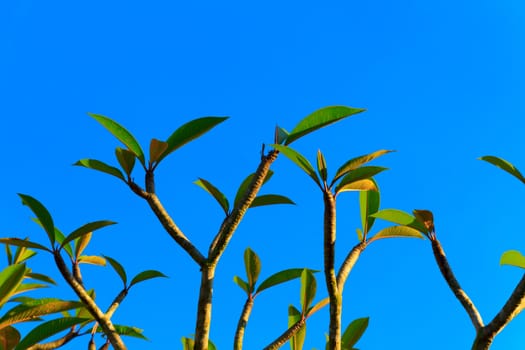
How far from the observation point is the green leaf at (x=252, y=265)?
2146mm

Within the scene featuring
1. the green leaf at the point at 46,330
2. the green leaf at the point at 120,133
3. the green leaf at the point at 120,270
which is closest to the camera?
the green leaf at the point at 120,133

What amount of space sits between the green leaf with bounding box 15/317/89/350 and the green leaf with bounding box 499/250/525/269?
1.28m

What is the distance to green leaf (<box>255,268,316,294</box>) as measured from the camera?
2.12 metres

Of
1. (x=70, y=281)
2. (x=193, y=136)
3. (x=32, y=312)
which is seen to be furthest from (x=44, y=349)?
(x=193, y=136)

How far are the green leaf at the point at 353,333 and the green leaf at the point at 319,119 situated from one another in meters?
0.81

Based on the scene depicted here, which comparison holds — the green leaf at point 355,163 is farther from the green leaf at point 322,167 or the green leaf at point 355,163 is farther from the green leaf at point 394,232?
the green leaf at point 394,232

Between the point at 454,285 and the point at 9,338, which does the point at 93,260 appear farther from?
the point at 454,285

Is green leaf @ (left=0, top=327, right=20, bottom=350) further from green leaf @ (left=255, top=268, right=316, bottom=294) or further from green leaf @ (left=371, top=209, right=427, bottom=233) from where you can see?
green leaf @ (left=371, top=209, right=427, bottom=233)

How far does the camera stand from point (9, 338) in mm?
1959

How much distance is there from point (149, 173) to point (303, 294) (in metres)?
0.69

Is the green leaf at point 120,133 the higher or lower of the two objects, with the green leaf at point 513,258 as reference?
higher

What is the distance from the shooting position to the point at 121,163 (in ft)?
5.77

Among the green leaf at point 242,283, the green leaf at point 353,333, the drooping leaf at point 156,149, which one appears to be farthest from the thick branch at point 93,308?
the green leaf at point 353,333

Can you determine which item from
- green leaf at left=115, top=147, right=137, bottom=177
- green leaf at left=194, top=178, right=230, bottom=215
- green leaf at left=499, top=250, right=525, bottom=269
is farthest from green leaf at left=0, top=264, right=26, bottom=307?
green leaf at left=499, top=250, right=525, bottom=269
